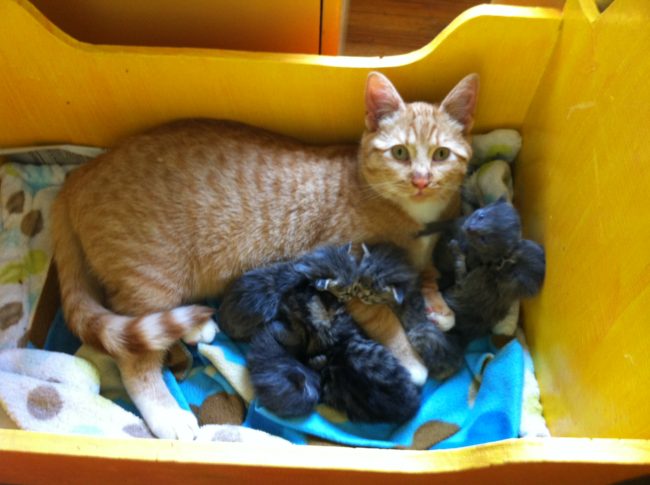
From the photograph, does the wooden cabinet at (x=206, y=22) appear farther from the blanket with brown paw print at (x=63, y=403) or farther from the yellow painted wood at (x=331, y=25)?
the blanket with brown paw print at (x=63, y=403)

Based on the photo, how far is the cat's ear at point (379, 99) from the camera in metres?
1.35

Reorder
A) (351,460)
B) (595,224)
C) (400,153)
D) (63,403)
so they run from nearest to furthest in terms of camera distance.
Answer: (351,460) → (595,224) → (63,403) → (400,153)

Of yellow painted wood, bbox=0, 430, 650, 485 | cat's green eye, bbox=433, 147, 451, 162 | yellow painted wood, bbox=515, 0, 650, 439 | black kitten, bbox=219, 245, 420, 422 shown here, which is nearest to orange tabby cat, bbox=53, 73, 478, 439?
cat's green eye, bbox=433, 147, 451, 162

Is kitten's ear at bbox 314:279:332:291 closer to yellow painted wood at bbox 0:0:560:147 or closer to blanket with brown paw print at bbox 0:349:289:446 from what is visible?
blanket with brown paw print at bbox 0:349:289:446

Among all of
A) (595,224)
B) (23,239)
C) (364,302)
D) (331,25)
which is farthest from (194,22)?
(595,224)

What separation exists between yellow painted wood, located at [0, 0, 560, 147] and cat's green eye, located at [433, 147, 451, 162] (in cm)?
21

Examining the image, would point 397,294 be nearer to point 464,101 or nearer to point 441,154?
point 441,154

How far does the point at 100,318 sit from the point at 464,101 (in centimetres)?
103

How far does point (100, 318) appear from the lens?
1347mm

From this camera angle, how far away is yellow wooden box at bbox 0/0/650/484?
3.19 feet

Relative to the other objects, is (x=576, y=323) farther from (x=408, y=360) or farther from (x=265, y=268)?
(x=265, y=268)

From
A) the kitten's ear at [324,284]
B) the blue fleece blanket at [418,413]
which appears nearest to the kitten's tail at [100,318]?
the blue fleece blanket at [418,413]

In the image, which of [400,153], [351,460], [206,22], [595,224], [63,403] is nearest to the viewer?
[351,460]

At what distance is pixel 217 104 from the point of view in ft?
5.04
